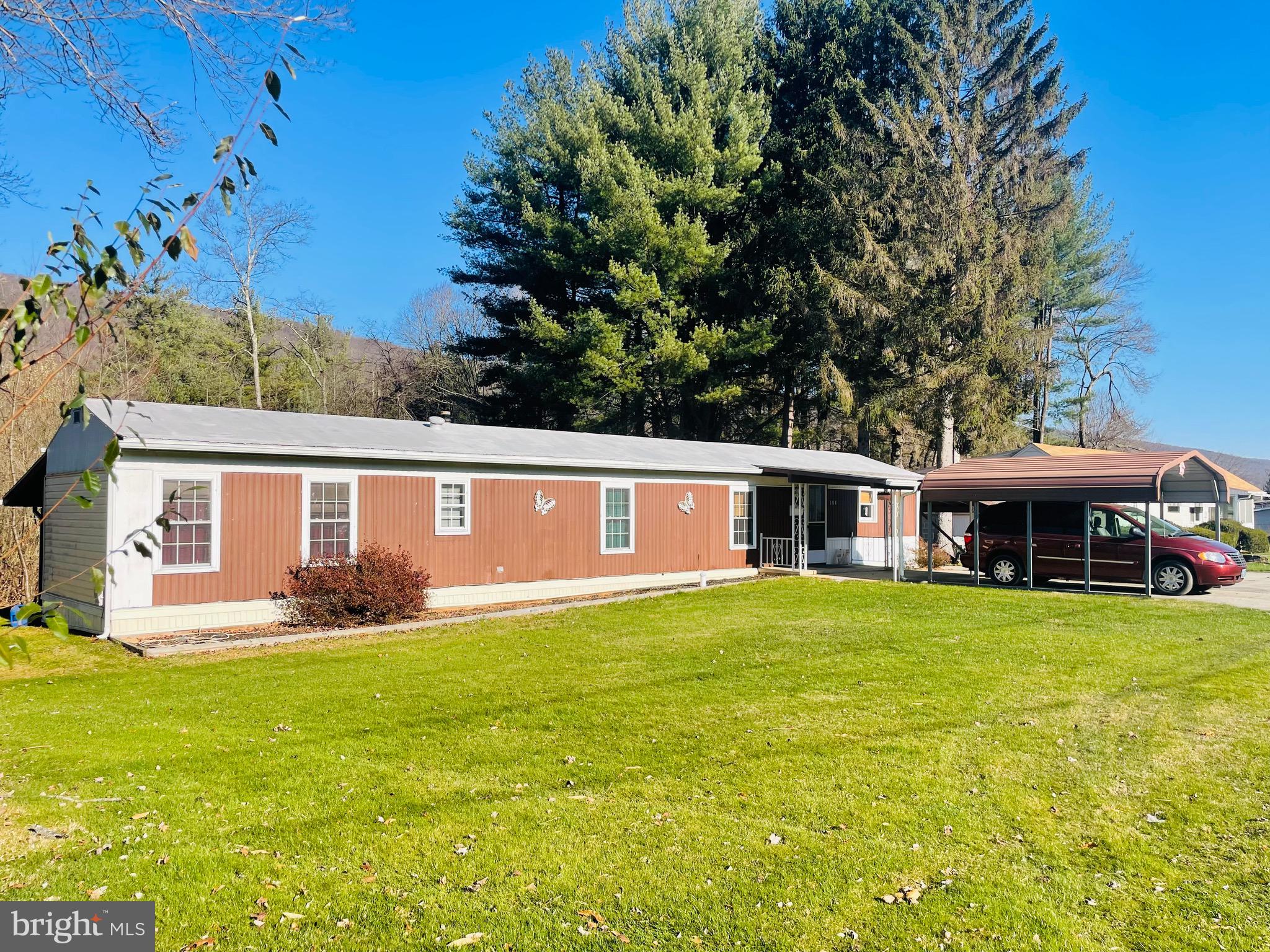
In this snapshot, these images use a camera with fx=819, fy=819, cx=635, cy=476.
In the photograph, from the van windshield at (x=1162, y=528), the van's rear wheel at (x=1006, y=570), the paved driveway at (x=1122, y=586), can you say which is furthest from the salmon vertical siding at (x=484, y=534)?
the van windshield at (x=1162, y=528)

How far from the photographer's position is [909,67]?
30.0m

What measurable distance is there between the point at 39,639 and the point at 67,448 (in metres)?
3.20

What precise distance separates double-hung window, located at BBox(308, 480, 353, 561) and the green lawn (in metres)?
3.21

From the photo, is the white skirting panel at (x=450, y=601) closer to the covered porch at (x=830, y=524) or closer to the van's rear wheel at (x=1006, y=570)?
the covered porch at (x=830, y=524)

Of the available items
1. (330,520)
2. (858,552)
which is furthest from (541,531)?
(858,552)

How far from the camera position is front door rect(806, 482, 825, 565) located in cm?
2189

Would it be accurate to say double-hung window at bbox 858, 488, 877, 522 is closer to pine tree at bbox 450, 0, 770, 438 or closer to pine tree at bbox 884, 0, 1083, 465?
pine tree at bbox 884, 0, 1083, 465

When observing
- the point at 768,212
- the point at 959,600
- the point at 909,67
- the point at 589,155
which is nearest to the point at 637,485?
the point at 959,600

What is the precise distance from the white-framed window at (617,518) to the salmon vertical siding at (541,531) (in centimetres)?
12

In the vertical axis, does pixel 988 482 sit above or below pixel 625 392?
below

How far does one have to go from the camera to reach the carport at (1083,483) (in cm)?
1569

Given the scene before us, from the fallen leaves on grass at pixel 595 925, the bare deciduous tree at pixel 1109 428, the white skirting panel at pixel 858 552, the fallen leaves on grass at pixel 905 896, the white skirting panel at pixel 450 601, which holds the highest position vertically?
the bare deciduous tree at pixel 1109 428

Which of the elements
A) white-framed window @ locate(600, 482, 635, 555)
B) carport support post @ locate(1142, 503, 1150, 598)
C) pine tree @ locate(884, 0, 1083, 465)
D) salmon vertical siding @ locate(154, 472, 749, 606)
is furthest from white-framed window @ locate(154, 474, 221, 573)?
pine tree @ locate(884, 0, 1083, 465)

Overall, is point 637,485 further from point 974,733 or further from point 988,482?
point 974,733
